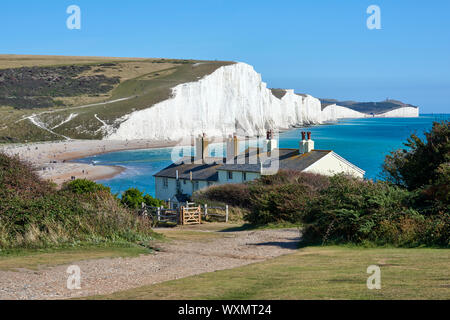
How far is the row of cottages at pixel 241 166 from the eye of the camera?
37938mm

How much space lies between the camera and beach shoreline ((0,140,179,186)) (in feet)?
229

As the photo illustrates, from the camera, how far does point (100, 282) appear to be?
10055 mm

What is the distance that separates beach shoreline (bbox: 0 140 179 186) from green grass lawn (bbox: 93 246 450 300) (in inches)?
1869

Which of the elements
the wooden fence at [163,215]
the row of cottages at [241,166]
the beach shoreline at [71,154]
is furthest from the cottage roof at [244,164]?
the beach shoreline at [71,154]

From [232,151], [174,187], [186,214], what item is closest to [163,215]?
[186,214]

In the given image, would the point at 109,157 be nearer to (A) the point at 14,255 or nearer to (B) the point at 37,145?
(B) the point at 37,145

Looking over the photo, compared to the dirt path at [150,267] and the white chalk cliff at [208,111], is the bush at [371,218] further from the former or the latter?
the white chalk cliff at [208,111]

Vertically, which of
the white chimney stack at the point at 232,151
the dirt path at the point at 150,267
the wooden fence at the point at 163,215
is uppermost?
the white chimney stack at the point at 232,151

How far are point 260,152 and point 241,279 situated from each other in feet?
104

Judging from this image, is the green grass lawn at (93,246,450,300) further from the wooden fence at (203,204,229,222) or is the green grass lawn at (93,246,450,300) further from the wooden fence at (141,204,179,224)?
the wooden fence at (141,204,179,224)

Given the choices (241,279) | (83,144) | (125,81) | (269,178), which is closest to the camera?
(241,279)

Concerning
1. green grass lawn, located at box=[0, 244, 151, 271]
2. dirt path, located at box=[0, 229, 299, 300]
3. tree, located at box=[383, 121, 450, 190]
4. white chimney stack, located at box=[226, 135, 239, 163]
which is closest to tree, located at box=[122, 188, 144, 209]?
white chimney stack, located at box=[226, 135, 239, 163]

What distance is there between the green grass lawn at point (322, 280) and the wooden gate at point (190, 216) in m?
16.8
